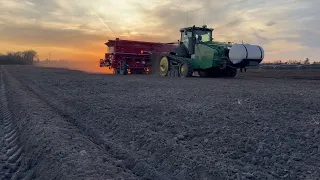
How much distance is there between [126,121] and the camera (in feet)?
22.0

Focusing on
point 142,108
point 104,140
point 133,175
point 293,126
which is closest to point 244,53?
point 142,108

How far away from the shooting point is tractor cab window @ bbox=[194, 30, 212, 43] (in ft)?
62.8

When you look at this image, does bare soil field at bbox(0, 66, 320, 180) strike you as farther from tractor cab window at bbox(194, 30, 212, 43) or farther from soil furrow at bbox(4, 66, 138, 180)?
tractor cab window at bbox(194, 30, 212, 43)

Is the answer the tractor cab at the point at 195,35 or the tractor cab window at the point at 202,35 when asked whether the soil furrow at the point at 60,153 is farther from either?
the tractor cab window at the point at 202,35

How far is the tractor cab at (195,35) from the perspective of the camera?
19.1 meters

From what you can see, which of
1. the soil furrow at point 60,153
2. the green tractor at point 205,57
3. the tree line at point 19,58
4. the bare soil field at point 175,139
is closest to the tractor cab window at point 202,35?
the green tractor at point 205,57

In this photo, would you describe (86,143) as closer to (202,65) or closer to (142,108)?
(142,108)

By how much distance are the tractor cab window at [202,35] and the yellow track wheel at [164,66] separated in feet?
9.08

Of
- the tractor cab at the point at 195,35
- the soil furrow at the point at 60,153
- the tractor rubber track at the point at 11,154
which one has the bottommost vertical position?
the tractor rubber track at the point at 11,154

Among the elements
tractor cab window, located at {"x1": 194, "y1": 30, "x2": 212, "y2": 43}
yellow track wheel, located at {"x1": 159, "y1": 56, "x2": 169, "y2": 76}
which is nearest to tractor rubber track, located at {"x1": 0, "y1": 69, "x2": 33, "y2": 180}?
tractor cab window, located at {"x1": 194, "y1": 30, "x2": 212, "y2": 43}

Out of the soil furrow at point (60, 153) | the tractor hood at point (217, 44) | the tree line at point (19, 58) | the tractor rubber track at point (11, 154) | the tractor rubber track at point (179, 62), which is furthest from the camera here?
the tree line at point (19, 58)

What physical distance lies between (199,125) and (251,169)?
2.16 m

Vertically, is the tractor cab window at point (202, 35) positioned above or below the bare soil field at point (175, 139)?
above

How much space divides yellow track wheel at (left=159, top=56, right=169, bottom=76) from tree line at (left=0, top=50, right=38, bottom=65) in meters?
102
